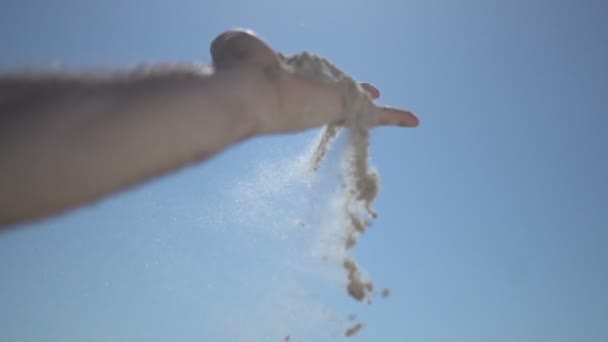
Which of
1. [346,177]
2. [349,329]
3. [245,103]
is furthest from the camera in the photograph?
[349,329]

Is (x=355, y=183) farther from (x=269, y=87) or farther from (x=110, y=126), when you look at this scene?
(x=110, y=126)

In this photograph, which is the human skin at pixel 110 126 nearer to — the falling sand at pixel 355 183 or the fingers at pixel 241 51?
the fingers at pixel 241 51

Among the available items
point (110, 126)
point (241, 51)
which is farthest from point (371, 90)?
point (110, 126)

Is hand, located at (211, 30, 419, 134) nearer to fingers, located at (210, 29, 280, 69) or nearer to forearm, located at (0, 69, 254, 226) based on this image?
fingers, located at (210, 29, 280, 69)

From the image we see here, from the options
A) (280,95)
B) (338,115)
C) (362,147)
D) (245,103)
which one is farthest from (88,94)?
(362,147)

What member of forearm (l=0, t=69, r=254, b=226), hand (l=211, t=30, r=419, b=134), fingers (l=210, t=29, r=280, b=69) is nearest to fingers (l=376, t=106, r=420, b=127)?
hand (l=211, t=30, r=419, b=134)

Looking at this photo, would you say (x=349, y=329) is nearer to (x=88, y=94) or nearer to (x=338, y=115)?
(x=338, y=115)
